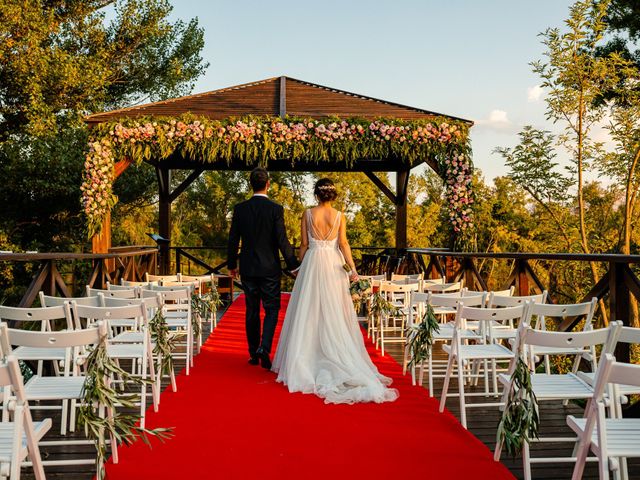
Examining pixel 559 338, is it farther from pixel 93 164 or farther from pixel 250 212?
pixel 93 164

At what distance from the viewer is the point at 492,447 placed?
3.60 metres

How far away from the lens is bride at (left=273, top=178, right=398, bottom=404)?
4789 mm

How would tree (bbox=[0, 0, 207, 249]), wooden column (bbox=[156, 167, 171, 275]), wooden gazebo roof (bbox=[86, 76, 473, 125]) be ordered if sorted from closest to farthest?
wooden gazebo roof (bbox=[86, 76, 473, 125]) → wooden column (bbox=[156, 167, 171, 275]) → tree (bbox=[0, 0, 207, 249])

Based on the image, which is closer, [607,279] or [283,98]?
[607,279]

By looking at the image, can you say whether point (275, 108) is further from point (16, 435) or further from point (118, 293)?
point (16, 435)

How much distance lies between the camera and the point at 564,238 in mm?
17375

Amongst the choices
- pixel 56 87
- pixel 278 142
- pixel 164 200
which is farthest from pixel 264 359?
pixel 56 87

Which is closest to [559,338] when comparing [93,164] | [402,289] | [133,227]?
[402,289]

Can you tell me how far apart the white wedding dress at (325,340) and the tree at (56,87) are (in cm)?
1095

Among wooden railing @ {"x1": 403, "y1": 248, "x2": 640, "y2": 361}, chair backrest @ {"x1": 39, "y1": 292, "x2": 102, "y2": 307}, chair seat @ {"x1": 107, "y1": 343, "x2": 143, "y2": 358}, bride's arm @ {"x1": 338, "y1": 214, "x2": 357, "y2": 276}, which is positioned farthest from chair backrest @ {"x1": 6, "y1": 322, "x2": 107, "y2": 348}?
wooden railing @ {"x1": 403, "y1": 248, "x2": 640, "y2": 361}

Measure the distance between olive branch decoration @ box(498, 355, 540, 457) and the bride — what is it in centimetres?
168

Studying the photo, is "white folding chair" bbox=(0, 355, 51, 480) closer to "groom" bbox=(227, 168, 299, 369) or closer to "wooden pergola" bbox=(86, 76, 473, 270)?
"groom" bbox=(227, 168, 299, 369)

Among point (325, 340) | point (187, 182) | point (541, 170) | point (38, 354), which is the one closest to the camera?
point (38, 354)

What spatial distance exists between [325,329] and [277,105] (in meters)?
6.46
